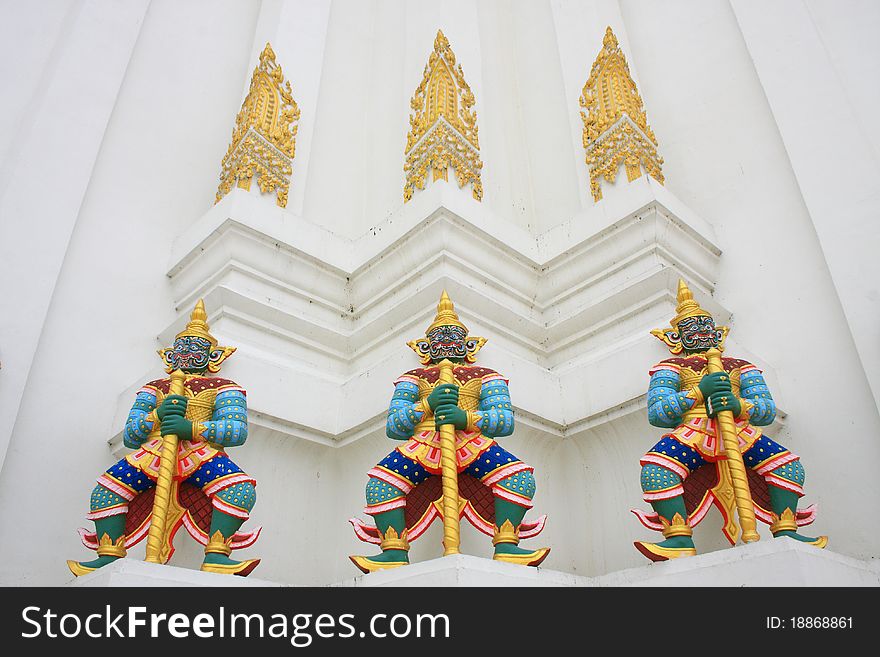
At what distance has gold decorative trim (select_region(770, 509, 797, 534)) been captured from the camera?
2.53 m

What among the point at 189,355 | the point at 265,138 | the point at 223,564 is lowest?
the point at 223,564

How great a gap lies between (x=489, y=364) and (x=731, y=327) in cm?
132

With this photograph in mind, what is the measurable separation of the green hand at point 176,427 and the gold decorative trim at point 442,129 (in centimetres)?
218

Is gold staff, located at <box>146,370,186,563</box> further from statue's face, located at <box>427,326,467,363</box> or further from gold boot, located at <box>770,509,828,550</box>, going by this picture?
gold boot, located at <box>770,509,828,550</box>

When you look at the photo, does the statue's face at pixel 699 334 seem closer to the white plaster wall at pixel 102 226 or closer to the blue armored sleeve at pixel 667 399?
the blue armored sleeve at pixel 667 399

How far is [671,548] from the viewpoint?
2.49 meters

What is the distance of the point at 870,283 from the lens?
10.5 ft

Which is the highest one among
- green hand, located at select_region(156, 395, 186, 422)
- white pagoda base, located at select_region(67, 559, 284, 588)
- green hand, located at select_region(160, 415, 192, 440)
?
green hand, located at select_region(156, 395, 186, 422)

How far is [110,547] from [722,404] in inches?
92.2

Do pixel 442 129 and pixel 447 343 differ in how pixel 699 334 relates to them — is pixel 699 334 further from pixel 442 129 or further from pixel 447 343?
pixel 442 129

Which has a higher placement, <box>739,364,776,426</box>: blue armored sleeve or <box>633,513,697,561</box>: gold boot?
<box>739,364,776,426</box>: blue armored sleeve

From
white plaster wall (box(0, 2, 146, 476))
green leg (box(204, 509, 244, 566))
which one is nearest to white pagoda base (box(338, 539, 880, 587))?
green leg (box(204, 509, 244, 566))

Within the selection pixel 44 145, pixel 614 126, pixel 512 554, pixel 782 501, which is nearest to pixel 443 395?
pixel 512 554

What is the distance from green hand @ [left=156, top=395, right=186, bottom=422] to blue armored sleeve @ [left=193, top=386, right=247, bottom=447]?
0.32ft
